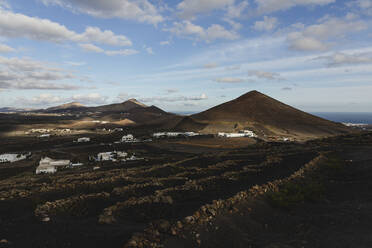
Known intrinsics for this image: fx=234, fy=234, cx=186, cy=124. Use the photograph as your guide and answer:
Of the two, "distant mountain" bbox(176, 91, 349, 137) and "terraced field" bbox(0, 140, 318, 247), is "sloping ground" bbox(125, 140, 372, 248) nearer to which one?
"terraced field" bbox(0, 140, 318, 247)

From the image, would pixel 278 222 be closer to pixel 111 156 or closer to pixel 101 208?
pixel 101 208

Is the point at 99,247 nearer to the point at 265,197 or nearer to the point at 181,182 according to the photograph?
the point at 265,197

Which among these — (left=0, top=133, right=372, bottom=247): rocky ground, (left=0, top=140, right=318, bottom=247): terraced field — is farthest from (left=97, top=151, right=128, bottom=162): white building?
(left=0, top=133, right=372, bottom=247): rocky ground

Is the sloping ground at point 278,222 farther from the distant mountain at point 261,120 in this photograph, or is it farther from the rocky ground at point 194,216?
the distant mountain at point 261,120

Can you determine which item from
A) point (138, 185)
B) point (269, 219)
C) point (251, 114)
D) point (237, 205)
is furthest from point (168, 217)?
point (251, 114)

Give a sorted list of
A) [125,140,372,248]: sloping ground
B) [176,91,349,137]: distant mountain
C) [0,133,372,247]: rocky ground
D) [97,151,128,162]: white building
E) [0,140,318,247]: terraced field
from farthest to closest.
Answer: [176,91,349,137]: distant mountain < [97,151,128,162]: white building < [0,140,318,247]: terraced field < [0,133,372,247]: rocky ground < [125,140,372,248]: sloping ground
